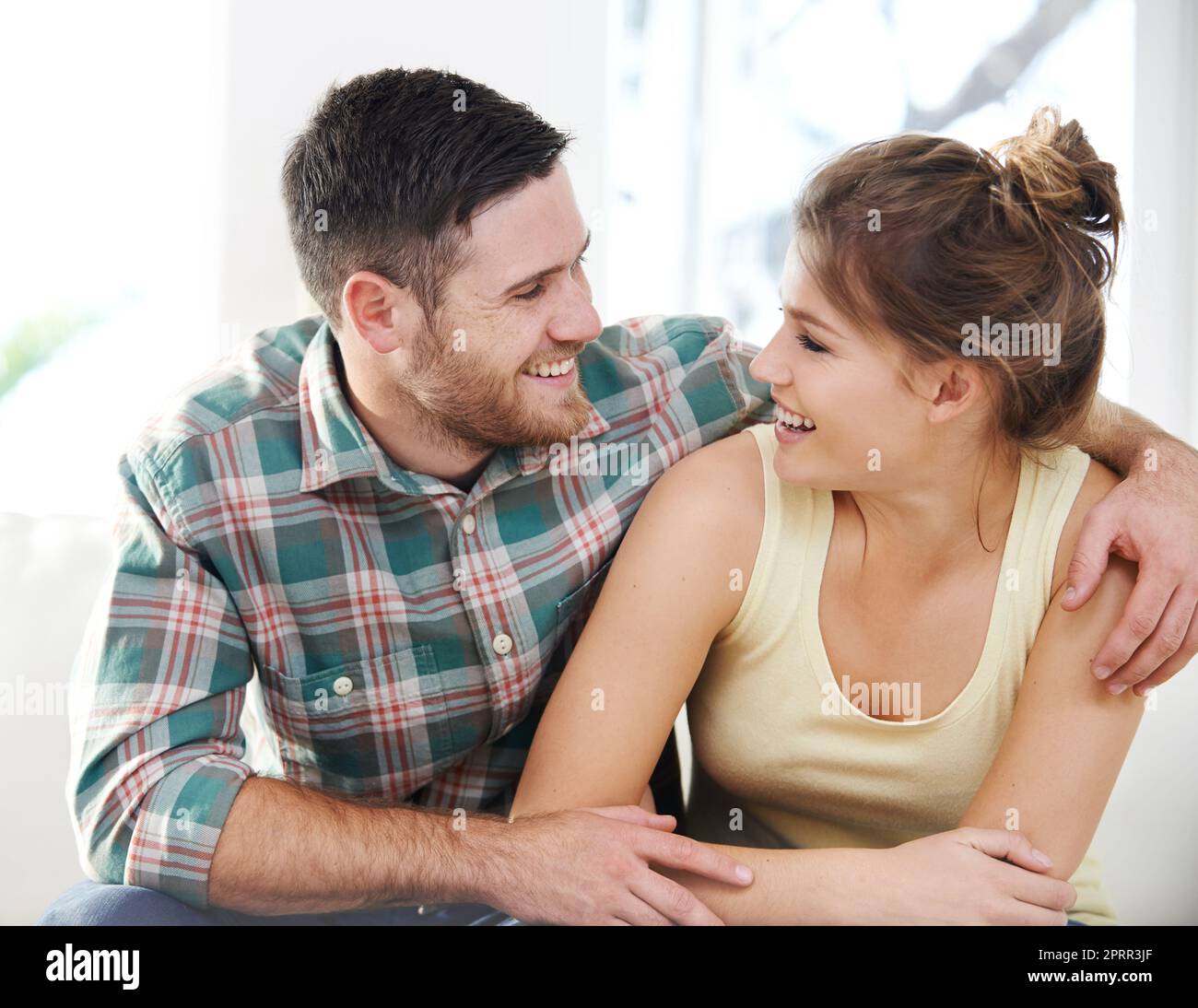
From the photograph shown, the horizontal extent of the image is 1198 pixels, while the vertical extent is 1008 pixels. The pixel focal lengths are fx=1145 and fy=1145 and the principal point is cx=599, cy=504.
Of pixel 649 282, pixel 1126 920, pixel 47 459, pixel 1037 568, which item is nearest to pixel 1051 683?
pixel 1037 568

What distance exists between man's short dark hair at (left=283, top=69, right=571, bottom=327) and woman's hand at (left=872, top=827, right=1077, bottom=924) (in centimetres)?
76

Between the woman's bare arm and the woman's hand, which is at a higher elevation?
the woman's bare arm

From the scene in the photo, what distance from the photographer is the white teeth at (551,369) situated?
1.27 meters

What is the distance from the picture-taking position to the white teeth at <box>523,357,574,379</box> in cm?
127

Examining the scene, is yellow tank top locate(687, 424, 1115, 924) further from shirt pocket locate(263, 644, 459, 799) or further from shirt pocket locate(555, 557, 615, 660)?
shirt pocket locate(263, 644, 459, 799)

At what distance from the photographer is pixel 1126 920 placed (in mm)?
1426

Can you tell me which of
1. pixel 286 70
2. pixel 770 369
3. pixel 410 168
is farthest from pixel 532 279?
pixel 286 70

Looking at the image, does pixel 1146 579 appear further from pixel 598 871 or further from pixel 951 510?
pixel 598 871

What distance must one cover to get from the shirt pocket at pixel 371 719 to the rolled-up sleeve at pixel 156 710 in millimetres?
72

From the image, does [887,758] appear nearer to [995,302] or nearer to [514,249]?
[995,302]

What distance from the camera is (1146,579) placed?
1058mm

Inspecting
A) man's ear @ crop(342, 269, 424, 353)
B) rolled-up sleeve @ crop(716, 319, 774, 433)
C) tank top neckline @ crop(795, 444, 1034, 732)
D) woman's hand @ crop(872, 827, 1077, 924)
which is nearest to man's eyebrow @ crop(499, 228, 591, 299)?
man's ear @ crop(342, 269, 424, 353)

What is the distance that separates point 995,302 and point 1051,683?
369 mm

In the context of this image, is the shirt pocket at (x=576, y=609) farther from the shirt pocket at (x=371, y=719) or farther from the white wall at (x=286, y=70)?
the white wall at (x=286, y=70)
